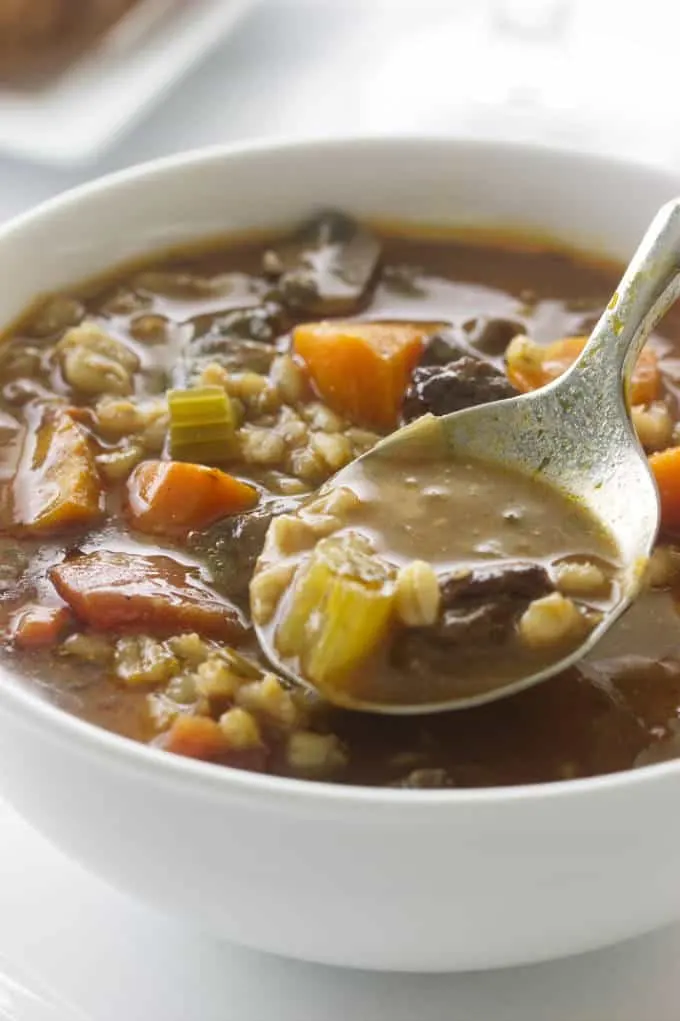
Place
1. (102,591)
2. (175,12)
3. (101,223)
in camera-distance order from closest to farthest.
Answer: (102,591), (101,223), (175,12)

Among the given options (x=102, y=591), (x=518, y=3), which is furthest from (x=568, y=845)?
(x=518, y=3)

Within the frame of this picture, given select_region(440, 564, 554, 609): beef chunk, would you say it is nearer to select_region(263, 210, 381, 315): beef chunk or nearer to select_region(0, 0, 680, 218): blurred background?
select_region(263, 210, 381, 315): beef chunk

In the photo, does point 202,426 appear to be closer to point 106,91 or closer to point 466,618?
point 466,618

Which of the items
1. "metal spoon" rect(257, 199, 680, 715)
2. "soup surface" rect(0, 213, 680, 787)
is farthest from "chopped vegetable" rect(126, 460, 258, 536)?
"metal spoon" rect(257, 199, 680, 715)

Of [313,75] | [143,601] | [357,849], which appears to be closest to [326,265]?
[143,601]

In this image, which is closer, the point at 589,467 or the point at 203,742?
the point at 203,742

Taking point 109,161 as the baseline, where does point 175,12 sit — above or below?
above

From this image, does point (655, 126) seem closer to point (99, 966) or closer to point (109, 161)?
point (109, 161)
